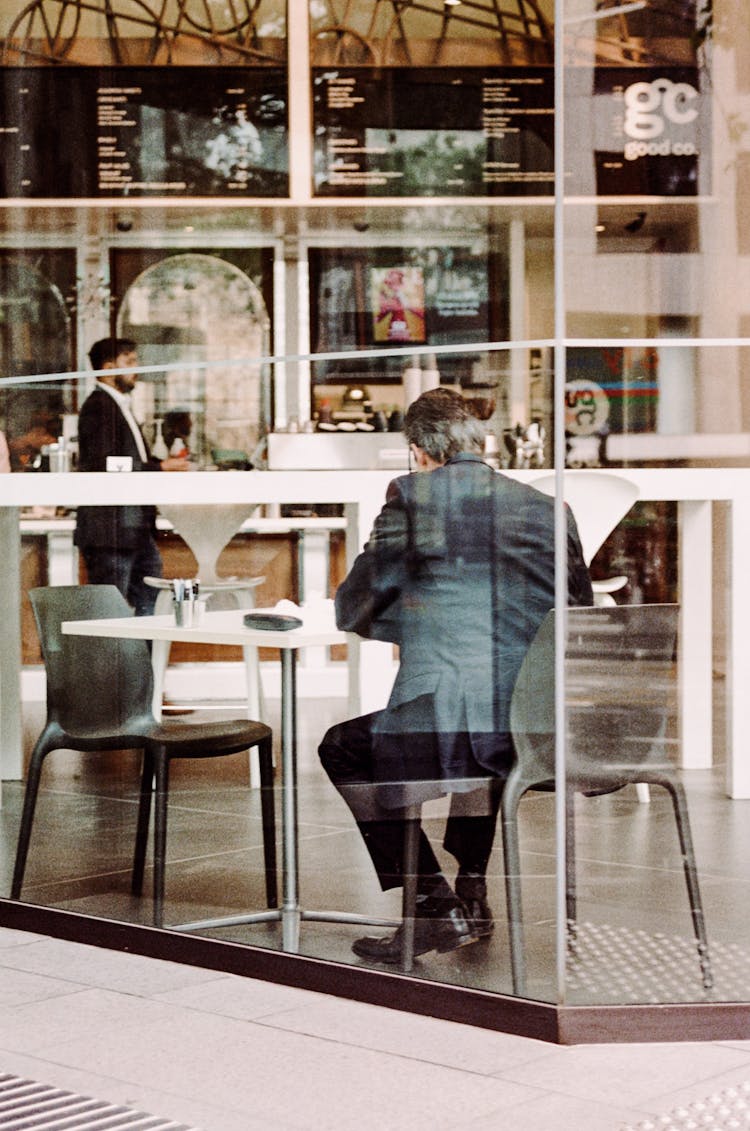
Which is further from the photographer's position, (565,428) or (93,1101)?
→ (565,428)

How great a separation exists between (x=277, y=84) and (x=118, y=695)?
163cm

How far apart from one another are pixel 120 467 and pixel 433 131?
4.06 ft

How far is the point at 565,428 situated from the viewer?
376cm

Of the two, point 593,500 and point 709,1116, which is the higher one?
point 593,500

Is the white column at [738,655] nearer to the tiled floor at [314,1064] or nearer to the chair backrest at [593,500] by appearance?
the chair backrest at [593,500]

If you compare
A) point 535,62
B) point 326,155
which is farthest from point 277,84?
point 535,62

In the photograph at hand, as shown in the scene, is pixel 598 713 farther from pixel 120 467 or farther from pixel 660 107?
pixel 120 467

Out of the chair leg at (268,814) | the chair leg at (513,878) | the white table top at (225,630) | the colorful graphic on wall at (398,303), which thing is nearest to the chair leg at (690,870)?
the chair leg at (513,878)

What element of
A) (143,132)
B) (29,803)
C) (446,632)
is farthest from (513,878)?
(143,132)

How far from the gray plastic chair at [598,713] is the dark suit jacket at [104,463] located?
3.92ft

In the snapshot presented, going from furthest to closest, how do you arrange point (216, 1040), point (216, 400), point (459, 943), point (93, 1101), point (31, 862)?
point (31, 862)
point (216, 400)
point (459, 943)
point (216, 1040)
point (93, 1101)

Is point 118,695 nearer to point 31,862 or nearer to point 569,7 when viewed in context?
point 31,862

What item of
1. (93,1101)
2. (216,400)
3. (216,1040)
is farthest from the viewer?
(216,400)

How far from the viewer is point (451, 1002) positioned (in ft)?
12.6
